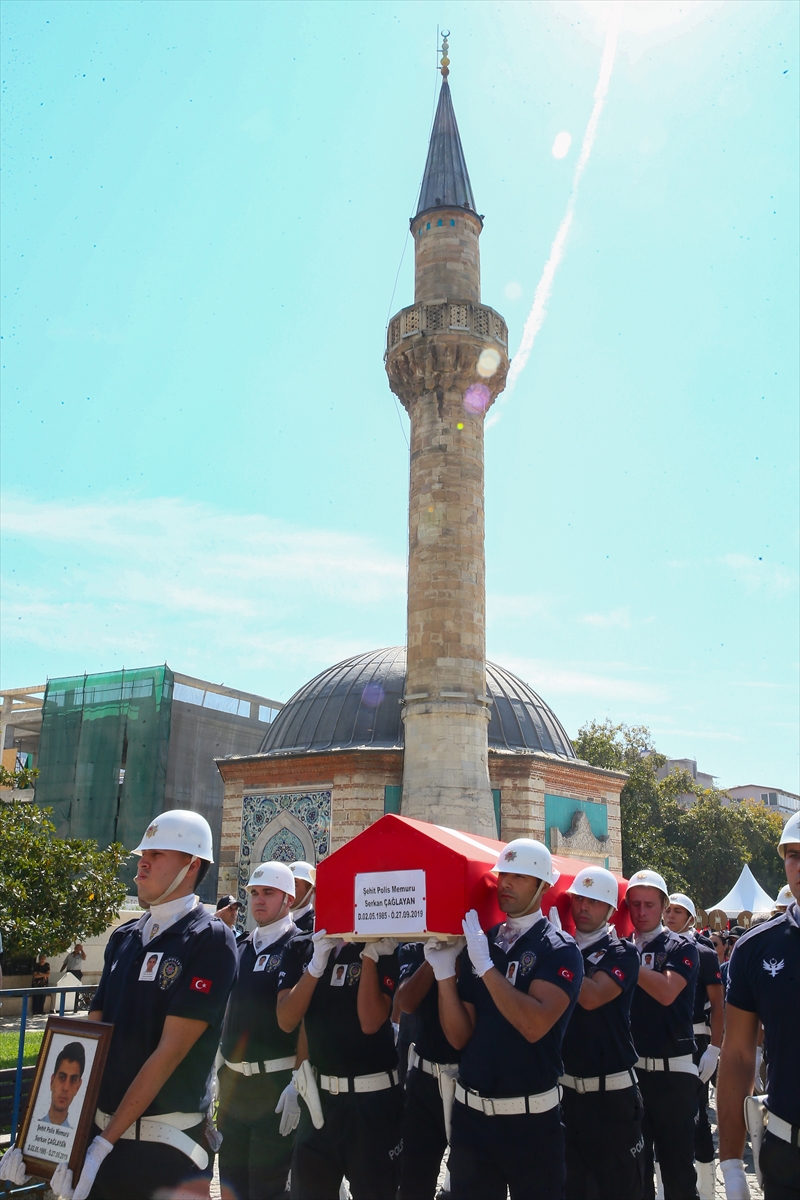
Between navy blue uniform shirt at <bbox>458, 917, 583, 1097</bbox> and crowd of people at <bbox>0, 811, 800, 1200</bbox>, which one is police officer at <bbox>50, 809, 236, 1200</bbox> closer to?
crowd of people at <bbox>0, 811, 800, 1200</bbox>

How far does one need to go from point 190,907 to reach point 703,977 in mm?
5232

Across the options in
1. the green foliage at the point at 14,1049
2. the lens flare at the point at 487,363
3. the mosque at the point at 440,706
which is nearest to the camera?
the green foliage at the point at 14,1049

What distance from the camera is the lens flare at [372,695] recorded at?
23.1m

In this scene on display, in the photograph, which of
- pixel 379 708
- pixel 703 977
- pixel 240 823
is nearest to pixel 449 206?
pixel 379 708

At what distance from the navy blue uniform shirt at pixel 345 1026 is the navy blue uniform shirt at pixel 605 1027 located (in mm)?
973

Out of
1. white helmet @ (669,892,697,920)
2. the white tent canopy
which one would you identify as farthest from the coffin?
the white tent canopy

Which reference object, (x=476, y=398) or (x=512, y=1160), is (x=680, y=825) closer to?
(x=476, y=398)

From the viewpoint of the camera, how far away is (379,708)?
22922 millimetres

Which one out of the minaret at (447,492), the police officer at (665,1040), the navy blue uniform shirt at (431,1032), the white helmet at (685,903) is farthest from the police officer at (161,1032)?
the minaret at (447,492)

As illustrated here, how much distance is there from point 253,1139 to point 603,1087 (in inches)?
75.1

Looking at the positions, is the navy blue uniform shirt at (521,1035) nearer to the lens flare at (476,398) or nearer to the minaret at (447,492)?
the minaret at (447,492)

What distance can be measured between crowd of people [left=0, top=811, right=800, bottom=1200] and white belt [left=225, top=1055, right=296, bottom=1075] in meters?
0.01

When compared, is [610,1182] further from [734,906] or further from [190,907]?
[734,906]

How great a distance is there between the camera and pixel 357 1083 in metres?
4.93
